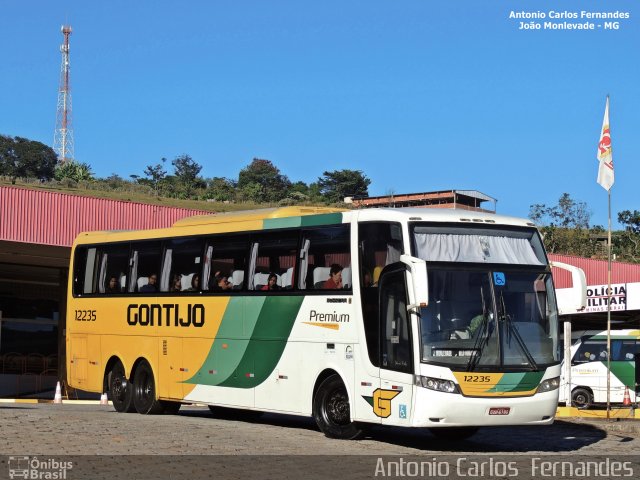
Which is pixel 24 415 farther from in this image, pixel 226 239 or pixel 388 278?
pixel 388 278

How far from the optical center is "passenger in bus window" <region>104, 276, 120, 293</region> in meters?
23.0

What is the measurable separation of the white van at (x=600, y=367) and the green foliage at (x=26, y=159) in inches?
3991

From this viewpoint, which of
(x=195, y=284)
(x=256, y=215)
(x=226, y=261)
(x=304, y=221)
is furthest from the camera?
(x=195, y=284)

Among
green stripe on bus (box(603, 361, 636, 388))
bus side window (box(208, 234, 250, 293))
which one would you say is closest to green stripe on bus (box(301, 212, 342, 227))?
bus side window (box(208, 234, 250, 293))

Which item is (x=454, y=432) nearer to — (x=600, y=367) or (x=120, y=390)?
(x=120, y=390)

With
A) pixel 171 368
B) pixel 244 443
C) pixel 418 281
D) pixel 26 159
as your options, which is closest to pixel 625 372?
pixel 171 368

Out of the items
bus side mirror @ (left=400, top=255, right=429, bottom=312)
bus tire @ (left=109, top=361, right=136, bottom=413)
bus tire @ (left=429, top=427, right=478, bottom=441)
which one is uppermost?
bus side mirror @ (left=400, top=255, right=429, bottom=312)

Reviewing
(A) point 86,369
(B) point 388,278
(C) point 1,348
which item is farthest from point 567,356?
(C) point 1,348

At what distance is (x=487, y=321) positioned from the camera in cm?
1595

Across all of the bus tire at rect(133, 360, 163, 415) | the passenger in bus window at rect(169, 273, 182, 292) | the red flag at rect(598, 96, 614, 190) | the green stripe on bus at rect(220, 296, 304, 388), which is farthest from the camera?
the red flag at rect(598, 96, 614, 190)

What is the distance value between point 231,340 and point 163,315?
2165 mm

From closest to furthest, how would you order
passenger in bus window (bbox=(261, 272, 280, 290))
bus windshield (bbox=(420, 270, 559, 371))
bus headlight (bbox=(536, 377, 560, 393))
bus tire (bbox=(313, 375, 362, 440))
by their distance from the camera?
bus windshield (bbox=(420, 270, 559, 371))
bus headlight (bbox=(536, 377, 560, 393))
bus tire (bbox=(313, 375, 362, 440))
passenger in bus window (bbox=(261, 272, 280, 290))

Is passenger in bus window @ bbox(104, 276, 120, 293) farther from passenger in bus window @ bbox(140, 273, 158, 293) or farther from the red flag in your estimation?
the red flag

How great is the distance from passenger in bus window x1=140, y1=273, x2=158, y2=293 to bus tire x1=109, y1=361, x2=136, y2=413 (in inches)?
76.0
